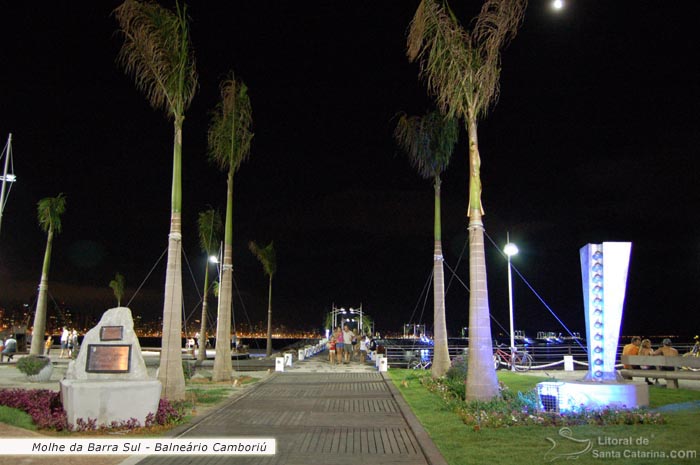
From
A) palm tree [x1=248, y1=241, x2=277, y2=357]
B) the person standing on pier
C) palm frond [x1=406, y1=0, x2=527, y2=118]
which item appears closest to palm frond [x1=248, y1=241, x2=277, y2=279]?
palm tree [x1=248, y1=241, x2=277, y2=357]

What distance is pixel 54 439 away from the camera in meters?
9.25

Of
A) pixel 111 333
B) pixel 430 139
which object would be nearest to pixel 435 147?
pixel 430 139

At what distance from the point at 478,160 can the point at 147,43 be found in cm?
920

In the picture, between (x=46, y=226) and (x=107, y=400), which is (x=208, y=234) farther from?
(x=107, y=400)

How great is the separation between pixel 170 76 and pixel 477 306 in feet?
33.3

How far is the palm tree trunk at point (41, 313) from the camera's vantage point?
2669 centimetres

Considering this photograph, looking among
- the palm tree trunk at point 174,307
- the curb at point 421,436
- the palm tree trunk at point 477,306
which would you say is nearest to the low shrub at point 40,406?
the palm tree trunk at point 174,307

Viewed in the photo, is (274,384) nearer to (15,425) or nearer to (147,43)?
(15,425)

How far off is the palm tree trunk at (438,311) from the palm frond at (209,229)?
16.1 meters

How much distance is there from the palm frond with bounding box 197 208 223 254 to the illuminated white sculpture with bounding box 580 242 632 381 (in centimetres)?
2415

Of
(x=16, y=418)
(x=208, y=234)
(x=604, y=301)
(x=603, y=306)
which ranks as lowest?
(x=16, y=418)

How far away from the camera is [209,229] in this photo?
32406mm

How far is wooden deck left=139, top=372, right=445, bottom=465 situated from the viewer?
26.7 feet

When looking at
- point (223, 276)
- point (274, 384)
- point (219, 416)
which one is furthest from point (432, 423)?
point (223, 276)
